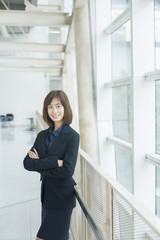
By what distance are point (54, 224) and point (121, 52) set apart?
3.66m

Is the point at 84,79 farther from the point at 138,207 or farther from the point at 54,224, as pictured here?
the point at 138,207

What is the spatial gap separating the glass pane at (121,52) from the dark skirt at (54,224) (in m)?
3.12

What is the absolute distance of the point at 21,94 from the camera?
1800cm

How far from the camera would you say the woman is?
2.10 meters

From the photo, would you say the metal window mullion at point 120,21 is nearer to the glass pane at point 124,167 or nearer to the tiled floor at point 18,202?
the glass pane at point 124,167

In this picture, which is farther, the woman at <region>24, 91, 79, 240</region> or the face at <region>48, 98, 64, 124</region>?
the face at <region>48, 98, 64, 124</region>

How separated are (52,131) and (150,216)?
1455 millimetres

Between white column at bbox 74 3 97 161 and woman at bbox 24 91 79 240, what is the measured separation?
2247 mm

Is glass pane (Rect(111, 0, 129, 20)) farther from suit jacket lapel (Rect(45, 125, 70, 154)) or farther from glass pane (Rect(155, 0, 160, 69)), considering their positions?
suit jacket lapel (Rect(45, 125, 70, 154))

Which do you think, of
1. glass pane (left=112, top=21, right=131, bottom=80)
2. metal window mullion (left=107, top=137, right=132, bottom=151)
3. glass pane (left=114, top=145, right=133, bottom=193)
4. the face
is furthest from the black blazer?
glass pane (left=112, top=21, right=131, bottom=80)

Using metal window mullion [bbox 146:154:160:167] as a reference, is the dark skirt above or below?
below

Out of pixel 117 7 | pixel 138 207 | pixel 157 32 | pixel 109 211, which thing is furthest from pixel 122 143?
pixel 138 207

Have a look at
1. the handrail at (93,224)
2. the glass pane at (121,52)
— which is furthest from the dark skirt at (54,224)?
the glass pane at (121,52)

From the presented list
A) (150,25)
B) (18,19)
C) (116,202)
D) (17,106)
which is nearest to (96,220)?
(116,202)
